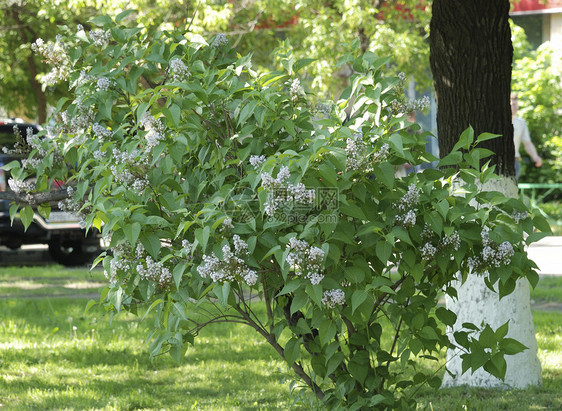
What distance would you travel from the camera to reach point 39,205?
4164 millimetres

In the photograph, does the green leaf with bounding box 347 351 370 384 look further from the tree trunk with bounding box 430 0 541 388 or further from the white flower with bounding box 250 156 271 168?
the tree trunk with bounding box 430 0 541 388

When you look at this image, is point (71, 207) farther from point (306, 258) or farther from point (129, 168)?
point (306, 258)

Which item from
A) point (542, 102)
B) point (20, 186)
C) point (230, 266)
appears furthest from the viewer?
point (542, 102)

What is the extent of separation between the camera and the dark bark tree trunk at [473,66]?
16.0 feet

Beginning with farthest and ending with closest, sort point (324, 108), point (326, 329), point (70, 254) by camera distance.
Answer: point (70, 254), point (324, 108), point (326, 329)

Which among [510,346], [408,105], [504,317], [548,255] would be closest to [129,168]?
[408,105]

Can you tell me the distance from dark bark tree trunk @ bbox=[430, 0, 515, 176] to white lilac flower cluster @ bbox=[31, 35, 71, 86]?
7.48ft

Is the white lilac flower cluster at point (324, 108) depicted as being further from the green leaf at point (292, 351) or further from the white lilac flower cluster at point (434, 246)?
the green leaf at point (292, 351)

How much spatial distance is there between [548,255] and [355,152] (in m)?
10.6

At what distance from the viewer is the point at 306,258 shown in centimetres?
281

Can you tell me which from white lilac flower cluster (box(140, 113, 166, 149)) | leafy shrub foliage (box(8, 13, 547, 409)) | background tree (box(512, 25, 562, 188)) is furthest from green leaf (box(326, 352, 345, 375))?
background tree (box(512, 25, 562, 188))

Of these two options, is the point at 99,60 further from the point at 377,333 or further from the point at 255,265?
the point at 377,333

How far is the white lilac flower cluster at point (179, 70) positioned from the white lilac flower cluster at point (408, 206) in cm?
102

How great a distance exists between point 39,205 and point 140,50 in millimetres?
1077
